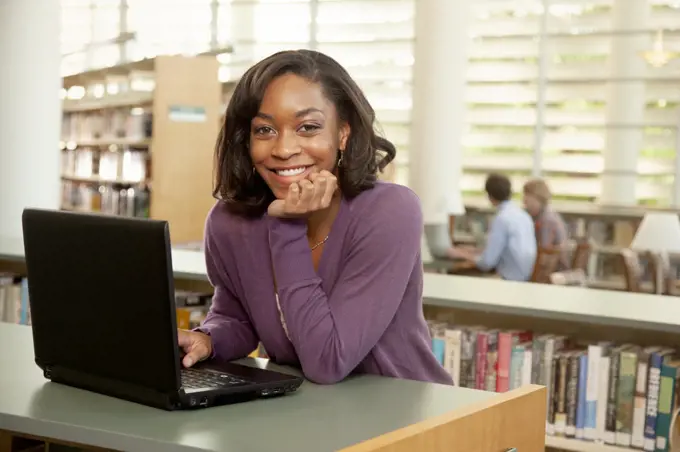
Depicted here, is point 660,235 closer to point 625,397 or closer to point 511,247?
point 511,247

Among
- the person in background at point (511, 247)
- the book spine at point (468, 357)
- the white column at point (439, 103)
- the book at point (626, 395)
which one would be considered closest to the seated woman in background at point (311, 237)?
the book at point (626, 395)

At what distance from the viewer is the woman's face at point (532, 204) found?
8320 mm

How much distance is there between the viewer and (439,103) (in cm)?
1023

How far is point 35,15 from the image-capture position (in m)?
7.36

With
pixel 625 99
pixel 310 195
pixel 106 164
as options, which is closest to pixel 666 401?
pixel 310 195

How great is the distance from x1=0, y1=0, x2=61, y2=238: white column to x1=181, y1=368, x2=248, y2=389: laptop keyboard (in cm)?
583

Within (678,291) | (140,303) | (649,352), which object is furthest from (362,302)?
(678,291)

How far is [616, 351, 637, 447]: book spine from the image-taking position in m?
3.22

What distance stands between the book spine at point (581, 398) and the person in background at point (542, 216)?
16.4ft

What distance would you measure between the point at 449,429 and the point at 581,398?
206cm

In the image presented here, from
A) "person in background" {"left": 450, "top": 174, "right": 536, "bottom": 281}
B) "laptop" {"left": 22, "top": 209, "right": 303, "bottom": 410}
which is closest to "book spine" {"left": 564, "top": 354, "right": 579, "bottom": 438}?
"laptop" {"left": 22, "top": 209, "right": 303, "bottom": 410}

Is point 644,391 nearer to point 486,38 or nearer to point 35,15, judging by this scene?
point 35,15

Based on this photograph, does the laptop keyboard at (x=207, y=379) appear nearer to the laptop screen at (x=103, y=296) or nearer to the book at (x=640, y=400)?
the laptop screen at (x=103, y=296)

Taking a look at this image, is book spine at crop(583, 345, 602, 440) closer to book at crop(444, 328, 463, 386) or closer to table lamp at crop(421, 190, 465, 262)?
book at crop(444, 328, 463, 386)
